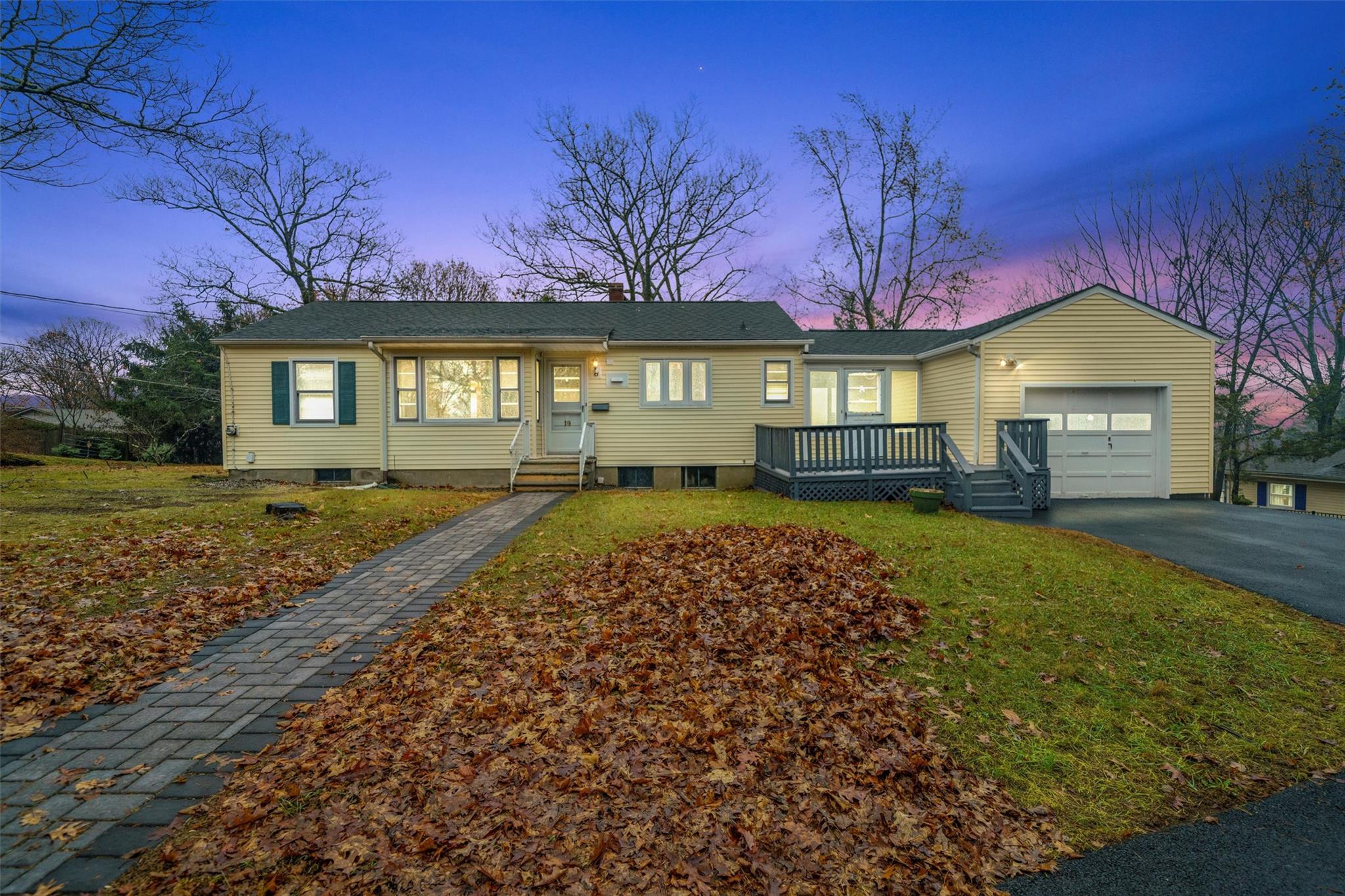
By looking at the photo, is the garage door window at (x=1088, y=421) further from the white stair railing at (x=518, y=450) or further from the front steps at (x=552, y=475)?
the white stair railing at (x=518, y=450)

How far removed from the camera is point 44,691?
3.27 metres

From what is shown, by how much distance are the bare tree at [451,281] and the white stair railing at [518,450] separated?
52.0 feet

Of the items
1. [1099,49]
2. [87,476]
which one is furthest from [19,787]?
[1099,49]

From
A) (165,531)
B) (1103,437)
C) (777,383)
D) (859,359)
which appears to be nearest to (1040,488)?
(1103,437)

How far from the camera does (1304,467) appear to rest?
67.4 ft

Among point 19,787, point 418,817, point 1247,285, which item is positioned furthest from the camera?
point 1247,285

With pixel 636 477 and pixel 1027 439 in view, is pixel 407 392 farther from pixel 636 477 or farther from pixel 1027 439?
pixel 1027 439

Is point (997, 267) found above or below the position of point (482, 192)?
below

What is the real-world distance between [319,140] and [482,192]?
7.40m

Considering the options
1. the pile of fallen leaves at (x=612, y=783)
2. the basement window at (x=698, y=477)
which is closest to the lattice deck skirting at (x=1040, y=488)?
the basement window at (x=698, y=477)

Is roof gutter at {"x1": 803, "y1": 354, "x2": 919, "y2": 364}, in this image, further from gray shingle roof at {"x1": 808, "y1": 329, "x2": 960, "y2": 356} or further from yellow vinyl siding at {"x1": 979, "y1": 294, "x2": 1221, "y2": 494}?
yellow vinyl siding at {"x1": 979, "y1": 294, "x2": 1221, "y2": 494}

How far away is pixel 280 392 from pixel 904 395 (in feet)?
54.5

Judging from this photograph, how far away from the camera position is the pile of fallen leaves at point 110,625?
10.8ft

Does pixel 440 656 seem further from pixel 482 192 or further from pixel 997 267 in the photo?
pixel 997 267
